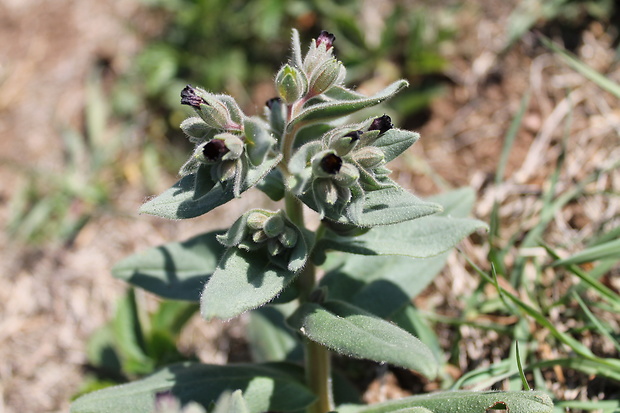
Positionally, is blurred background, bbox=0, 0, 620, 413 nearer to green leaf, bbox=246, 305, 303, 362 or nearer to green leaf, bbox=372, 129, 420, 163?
green leaf, bbox=246, 305, 303, 362

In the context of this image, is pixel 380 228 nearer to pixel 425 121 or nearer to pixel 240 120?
pixel 240 120

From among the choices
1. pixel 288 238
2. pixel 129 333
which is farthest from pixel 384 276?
pixel 129 333

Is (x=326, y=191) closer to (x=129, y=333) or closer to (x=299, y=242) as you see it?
(x=299, y=242)

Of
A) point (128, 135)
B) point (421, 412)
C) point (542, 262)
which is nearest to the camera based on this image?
point (421, 412)

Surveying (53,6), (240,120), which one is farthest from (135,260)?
(53,6)

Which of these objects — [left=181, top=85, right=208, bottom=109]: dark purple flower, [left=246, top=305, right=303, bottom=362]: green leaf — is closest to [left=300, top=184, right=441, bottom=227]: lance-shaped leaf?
[left=181, top=85, right=208, bottom=109]: dark purple flower
